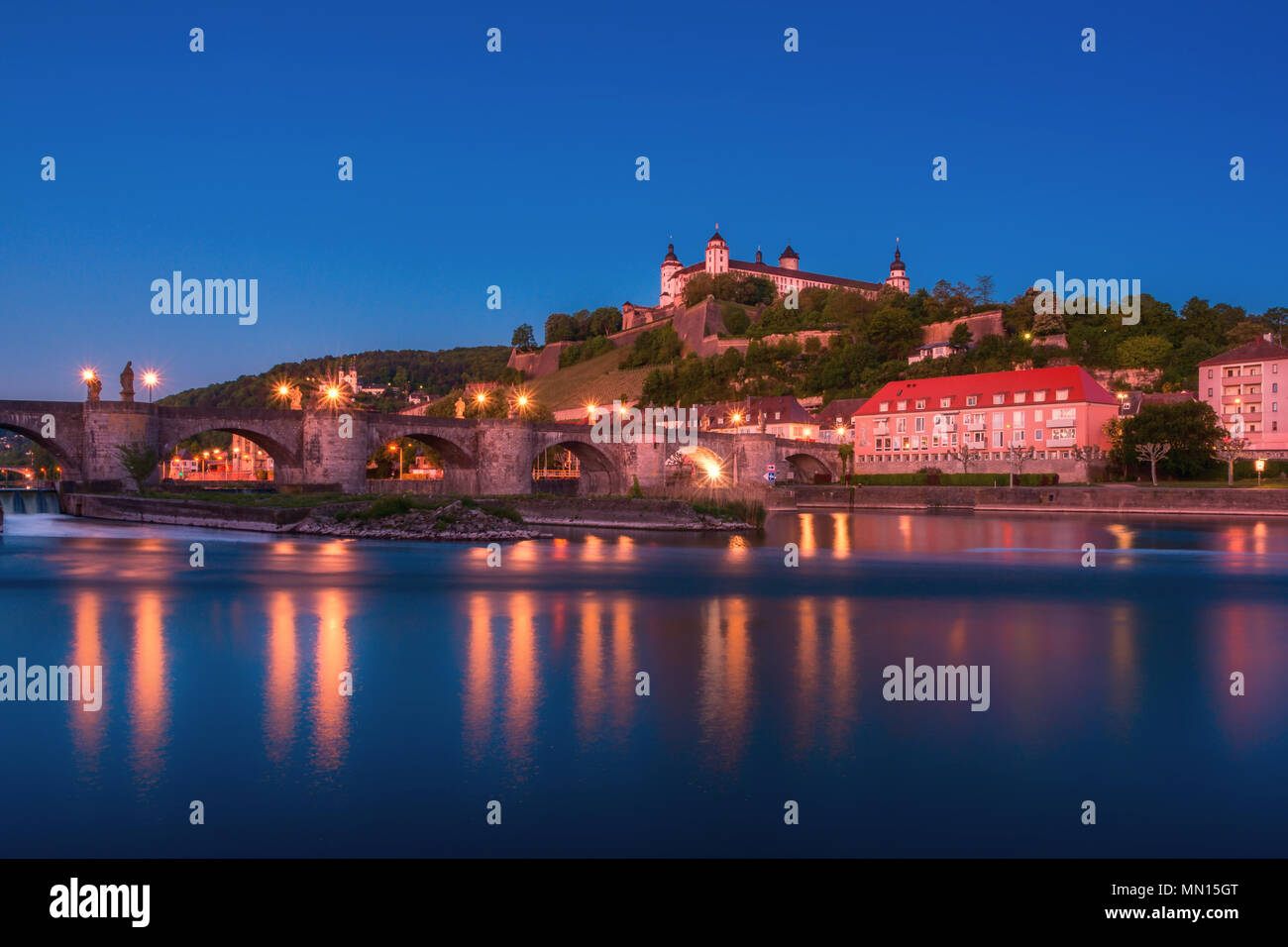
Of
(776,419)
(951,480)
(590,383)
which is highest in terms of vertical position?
(590,383)

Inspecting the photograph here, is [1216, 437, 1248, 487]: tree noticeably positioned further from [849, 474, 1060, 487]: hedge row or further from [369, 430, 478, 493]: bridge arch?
[369, 430, 478, 493]: bridge arch

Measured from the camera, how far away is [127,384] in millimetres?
36719

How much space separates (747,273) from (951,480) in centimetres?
7460

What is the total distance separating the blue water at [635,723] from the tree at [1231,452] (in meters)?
34.9

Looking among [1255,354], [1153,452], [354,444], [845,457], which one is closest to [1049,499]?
[1153,452]

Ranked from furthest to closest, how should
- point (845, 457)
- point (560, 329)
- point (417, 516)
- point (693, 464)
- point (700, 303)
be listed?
point (560, 329) → point (700, 303) → point (845, 457) → point (693, 464) → point (417, 516)

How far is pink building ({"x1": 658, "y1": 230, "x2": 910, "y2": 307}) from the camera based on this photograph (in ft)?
428

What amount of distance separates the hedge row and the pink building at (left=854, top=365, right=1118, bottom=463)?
473 centimetres

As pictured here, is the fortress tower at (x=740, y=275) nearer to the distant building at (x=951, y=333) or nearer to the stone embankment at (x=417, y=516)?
the distant building at (x=951, y=333)

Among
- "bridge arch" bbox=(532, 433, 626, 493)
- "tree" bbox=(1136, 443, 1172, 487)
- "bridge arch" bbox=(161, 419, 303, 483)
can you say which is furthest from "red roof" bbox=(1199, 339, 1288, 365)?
"bridge arch" bbox=(161, 419, 303, 483)

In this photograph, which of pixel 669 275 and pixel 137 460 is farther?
pixel 669 275

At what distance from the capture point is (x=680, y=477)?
5300cm

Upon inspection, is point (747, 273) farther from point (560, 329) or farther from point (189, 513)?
point (189, 513)

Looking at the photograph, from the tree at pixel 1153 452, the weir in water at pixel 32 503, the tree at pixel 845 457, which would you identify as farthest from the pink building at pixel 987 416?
the weir in water at pixel 32 503
